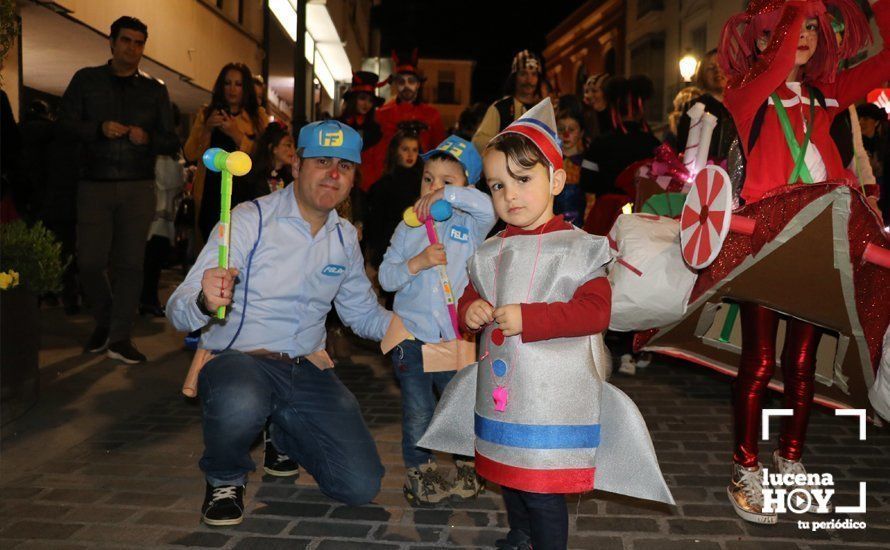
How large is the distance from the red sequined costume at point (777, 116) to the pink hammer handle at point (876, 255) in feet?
1.57

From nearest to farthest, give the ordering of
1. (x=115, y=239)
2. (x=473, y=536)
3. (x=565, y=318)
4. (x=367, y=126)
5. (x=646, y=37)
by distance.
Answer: (x=565, y=318), (x=473, y=536), (x=115, y=239), (x=367, y=126), (x=646, y=37)

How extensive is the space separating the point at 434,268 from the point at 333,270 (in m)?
0.48

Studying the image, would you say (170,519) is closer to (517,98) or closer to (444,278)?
(444,278)

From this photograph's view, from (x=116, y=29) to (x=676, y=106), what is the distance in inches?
191

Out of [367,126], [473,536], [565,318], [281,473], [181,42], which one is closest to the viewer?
[565,318]

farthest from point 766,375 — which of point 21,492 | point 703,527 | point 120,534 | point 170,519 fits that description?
point 21,492

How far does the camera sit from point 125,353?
6.38 meters

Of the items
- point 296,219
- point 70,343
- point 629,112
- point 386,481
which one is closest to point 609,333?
point 629,112

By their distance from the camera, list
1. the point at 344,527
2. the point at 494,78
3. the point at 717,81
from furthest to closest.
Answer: the point at 494,78
the point at 717,81
the point at 344,527

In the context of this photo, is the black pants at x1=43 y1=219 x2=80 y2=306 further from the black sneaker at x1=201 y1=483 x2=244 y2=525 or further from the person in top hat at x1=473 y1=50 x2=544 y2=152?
the black sneaker at x1=201 y1=483 x2=244 y2=525

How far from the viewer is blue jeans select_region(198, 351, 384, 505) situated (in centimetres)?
343

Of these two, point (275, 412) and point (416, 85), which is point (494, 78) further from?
point (275, 412)

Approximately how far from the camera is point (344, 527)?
3.41 meters

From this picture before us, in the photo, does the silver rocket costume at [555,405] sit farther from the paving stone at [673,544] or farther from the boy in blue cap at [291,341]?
the boy in blue cap at [291,341]
